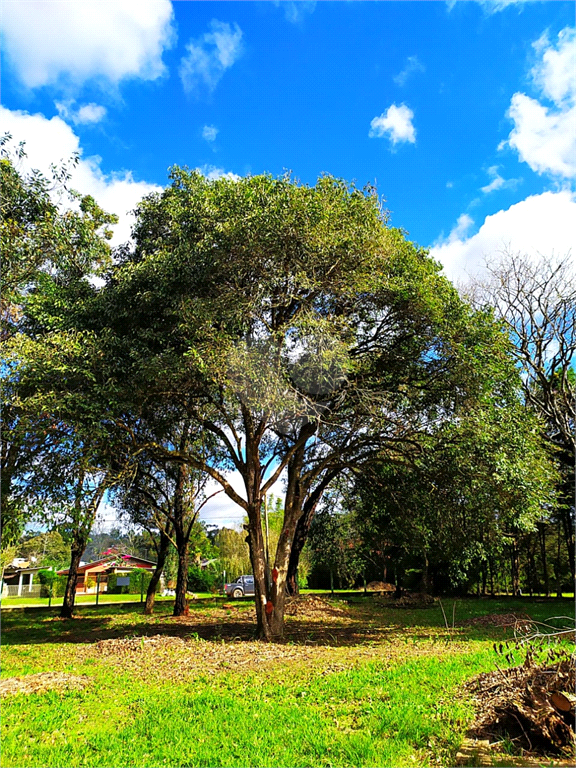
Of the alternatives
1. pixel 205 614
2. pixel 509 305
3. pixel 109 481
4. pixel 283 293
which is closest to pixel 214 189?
pixel 283 293

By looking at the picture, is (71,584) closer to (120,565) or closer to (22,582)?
(120,565)

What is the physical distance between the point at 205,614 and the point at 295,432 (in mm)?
9040

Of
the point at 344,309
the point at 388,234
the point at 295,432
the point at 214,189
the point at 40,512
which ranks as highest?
the point at 214,189

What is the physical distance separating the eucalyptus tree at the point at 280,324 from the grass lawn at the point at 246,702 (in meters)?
2.77

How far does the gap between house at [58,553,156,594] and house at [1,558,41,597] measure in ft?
8.59

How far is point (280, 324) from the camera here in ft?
36.4

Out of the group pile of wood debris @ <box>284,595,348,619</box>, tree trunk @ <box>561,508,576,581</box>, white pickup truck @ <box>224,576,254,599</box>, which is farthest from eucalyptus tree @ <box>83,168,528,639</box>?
white pickup truck @ <box>224,576,254,599</box>

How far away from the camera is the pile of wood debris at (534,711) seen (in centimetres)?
437

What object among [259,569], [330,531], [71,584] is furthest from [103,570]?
[259,569]

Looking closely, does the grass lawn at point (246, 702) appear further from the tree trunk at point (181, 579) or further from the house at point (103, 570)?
the house at point (103, 570)

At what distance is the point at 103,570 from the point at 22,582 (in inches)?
290

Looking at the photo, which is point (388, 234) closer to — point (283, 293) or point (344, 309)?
point (344, 309)

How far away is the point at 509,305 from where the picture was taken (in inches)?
776

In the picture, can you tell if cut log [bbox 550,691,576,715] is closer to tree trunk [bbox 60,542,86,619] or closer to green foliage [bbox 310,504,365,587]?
green foliage [bbox 310,504,365,587]
